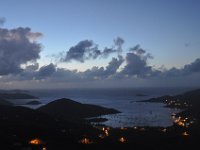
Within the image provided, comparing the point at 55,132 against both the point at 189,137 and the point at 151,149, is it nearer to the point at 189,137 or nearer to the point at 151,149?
the point at 151,149

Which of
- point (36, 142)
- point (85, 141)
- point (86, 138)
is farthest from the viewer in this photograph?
point (86, 138)

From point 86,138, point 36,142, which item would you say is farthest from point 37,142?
point 86,138

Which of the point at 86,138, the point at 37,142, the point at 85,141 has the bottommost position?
the point at 85,141

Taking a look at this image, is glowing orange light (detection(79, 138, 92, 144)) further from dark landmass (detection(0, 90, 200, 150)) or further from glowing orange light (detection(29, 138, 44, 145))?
glowing orange light (detection(29, 138, 44, 145))

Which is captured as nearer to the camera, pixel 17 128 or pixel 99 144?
pixel 99 144

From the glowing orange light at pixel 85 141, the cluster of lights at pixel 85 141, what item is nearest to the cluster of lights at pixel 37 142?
the glowing orange light at pixel 85 141

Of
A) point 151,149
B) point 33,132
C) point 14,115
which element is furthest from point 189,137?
point 14,115

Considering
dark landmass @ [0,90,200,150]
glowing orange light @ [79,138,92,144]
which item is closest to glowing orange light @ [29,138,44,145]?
dark landmass @ [0,90,200,150]

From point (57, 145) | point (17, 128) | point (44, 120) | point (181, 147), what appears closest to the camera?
point (57, 145)

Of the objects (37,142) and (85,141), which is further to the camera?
(85,141)

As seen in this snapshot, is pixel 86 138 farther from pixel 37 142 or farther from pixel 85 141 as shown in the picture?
pixel 37 142

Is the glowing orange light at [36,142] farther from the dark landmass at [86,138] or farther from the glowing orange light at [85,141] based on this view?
the glowing orange light at [85,141]
